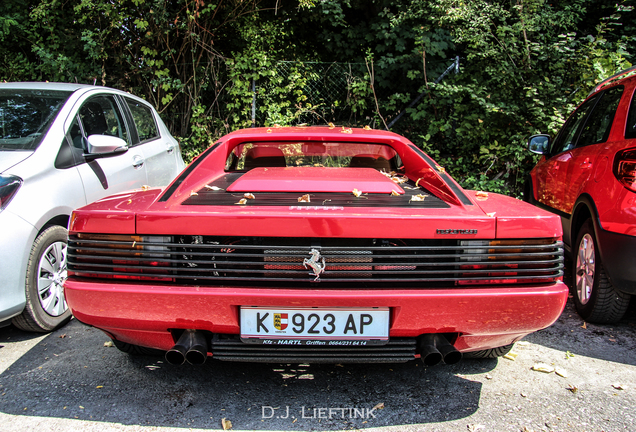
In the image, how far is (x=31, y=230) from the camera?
2686mm

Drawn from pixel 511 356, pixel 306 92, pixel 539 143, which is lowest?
pixel 511 356

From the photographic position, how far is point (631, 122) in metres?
2.96

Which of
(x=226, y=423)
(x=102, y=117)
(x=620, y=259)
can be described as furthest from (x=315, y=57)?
(x=226, y=423)

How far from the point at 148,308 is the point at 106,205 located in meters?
0.55

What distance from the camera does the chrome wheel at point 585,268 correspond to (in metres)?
3.11

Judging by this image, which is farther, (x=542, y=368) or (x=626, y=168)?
(x=626, y=168)

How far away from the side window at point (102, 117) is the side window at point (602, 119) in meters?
3.97

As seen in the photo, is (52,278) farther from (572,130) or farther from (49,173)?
(572,130)

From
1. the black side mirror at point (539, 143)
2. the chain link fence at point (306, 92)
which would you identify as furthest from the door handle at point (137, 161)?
the chain link fence at point (306, 92)

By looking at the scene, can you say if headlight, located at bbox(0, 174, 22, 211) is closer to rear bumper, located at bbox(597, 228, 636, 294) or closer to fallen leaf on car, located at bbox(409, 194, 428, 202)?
fallen leaf on car, located at bbox(409, 194, 428, 202)

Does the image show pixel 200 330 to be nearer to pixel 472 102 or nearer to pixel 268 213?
pixel 268 213

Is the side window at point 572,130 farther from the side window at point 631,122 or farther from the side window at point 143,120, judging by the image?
the side window at point 143,120

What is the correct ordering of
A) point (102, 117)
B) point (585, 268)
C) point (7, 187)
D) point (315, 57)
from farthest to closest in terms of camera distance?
1. point (315, 57)
2. point (102, 117)
3. point (585, 268)
4. point (7, 187)

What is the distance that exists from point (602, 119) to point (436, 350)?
2.67m
